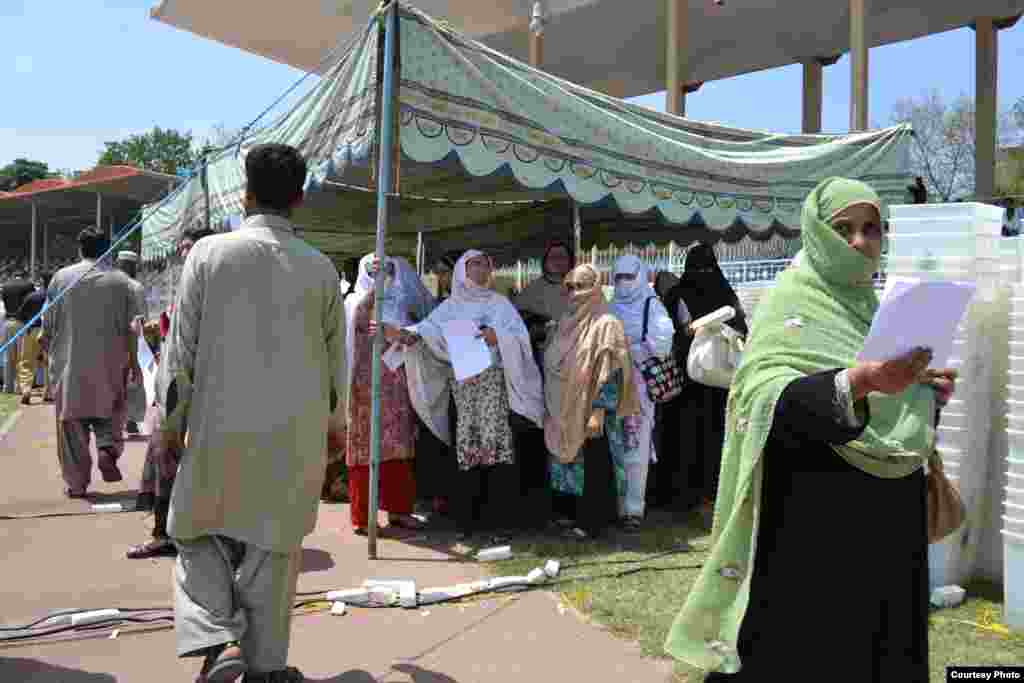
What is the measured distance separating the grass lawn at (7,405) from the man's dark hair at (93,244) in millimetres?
4555

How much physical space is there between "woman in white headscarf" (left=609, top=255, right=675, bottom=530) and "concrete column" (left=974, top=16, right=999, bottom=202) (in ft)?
30.0

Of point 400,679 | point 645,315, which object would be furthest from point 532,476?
point 400,679

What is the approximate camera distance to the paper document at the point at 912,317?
154cm

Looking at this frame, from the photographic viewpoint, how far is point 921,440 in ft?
5.96

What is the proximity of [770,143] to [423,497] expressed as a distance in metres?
3.57

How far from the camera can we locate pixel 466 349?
187 inches

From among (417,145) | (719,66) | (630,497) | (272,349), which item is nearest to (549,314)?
(630,497)

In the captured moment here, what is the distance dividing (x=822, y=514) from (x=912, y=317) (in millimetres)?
511

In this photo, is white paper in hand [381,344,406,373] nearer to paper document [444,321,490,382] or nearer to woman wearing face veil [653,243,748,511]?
paper document [444,321,490,382]

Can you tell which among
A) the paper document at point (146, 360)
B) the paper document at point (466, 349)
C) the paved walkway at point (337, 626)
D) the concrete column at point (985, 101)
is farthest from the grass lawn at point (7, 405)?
the concrete column at point (985, 101)

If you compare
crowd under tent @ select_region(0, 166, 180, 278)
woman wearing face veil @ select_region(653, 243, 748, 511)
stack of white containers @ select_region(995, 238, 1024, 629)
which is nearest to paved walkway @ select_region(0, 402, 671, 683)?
stack of white containers @ select_region(995, 238, 1024, 629)

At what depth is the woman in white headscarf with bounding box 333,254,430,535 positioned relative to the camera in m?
4.77

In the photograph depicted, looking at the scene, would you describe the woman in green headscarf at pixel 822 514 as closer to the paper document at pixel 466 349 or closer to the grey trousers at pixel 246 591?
the grey trousers at pixel 246 591

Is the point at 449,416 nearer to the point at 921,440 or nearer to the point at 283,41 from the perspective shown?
the point at 921,440
